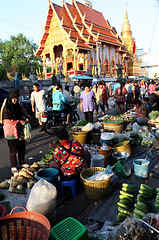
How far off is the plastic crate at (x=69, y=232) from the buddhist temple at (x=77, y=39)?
21.1 m

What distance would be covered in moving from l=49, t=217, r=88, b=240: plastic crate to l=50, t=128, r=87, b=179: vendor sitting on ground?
1.15 m

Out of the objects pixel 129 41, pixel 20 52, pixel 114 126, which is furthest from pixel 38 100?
pixel 129 41

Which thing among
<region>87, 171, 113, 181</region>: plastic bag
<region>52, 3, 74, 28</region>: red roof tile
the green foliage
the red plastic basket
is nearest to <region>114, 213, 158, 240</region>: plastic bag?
the red plastic basket

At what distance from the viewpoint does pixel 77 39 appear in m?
22.9

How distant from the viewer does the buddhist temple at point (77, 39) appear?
930 inches

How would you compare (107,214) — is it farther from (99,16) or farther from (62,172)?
(99,16)

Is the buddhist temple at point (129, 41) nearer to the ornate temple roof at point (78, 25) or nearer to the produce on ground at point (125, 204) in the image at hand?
the ornate temple roof at point (78, 25)

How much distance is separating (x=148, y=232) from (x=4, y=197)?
253 cm

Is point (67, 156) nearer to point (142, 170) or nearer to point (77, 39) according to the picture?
point (142, 170)

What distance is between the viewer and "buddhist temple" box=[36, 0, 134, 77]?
23625mm

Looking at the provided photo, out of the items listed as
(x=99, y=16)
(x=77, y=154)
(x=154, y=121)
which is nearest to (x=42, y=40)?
(x=99, y=16)

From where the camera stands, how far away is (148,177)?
3.78m

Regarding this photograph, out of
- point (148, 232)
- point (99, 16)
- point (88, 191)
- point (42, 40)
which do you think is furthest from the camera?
point (99, 16)

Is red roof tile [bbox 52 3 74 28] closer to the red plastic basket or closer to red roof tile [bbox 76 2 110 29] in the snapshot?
red roof tile [bbox 76 2 110 29]
